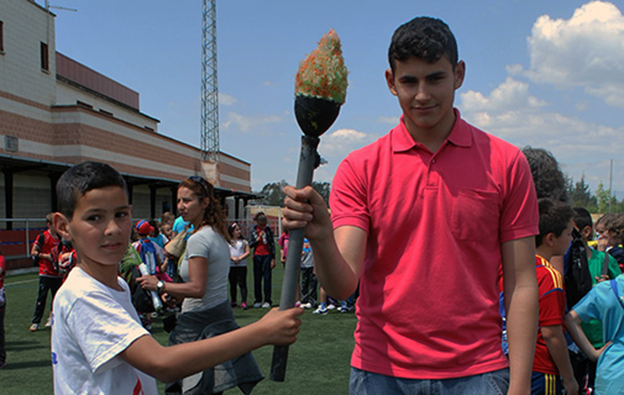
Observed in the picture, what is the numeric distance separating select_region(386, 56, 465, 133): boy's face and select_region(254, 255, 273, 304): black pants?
1015cm

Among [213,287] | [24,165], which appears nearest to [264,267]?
[213,287]

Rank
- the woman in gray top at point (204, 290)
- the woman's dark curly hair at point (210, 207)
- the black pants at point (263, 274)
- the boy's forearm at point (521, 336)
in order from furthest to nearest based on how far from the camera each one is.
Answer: the black pants at point (263, 274), the woman's dark curly hair at point (210, 207), the woman in gray top at point (204, 290), the boy's forearm at point (521, 336)

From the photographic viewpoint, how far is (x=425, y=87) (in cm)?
185

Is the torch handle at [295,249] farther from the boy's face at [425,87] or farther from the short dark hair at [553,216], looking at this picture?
the short dark hair at [553,216]

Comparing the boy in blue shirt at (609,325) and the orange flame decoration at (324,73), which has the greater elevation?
the orange flame decoration at (324,73)

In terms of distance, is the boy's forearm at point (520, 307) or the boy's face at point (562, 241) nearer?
the boy's forearm at point (520, 307)

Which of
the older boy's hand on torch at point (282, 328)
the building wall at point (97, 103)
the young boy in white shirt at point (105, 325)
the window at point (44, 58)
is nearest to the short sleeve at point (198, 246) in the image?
the young boy in white shirt at point (105, 325)

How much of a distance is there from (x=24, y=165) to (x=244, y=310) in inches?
579

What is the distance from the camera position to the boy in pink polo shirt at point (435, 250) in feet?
5.98

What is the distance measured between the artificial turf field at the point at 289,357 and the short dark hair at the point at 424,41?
4679 mm

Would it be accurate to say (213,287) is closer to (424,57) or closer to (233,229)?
(424,57)

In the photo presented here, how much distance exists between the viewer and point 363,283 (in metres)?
2.01

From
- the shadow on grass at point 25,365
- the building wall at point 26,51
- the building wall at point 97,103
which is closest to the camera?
the shadow on grass at point 25,365

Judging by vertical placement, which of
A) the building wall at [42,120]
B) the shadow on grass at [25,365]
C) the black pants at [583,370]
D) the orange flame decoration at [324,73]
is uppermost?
the building wall at [42,120]
